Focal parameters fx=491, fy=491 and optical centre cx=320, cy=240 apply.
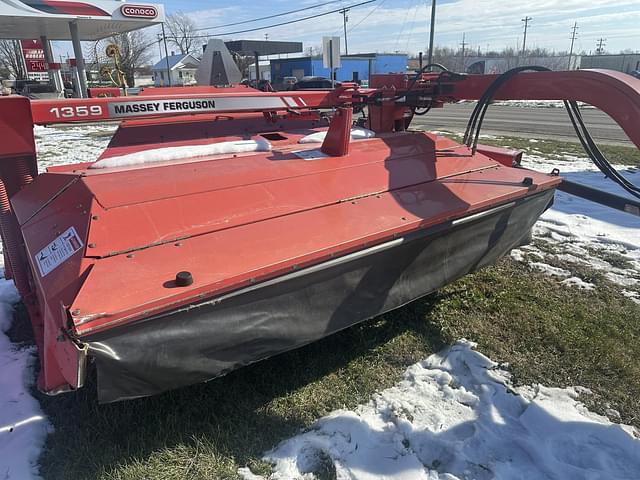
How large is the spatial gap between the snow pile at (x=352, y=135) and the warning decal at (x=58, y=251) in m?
1.69

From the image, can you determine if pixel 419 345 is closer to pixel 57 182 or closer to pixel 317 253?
pixel 317 253

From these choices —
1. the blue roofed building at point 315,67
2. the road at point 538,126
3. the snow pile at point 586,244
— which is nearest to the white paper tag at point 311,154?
the snow pile at point 586,244

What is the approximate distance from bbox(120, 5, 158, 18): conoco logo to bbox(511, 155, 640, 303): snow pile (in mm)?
14322

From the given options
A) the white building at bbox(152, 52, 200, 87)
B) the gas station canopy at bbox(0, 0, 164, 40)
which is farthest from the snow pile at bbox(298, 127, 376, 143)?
the white building at bbox(152, 52, 200, 87)

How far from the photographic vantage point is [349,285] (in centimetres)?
244

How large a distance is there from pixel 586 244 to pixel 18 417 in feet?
15.3

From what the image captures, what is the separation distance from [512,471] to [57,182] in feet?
8.91

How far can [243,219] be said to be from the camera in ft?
7.84

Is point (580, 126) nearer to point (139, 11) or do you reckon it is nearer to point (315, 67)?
point (139, 11)

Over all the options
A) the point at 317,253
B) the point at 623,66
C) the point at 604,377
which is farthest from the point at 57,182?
the point at 623,66

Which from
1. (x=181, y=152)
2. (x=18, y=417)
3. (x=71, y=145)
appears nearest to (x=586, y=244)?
(x=181, y=152)

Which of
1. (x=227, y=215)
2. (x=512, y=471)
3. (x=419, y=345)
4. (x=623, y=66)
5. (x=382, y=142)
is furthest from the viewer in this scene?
(x=623, y=66)

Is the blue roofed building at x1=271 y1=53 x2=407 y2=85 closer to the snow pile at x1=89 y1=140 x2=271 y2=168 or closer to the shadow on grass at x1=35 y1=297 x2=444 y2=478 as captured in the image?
the snow pile at x1=89 y1=140 x2=271 y2=168

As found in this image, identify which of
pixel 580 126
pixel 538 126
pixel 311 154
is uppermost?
pixel 580 126
